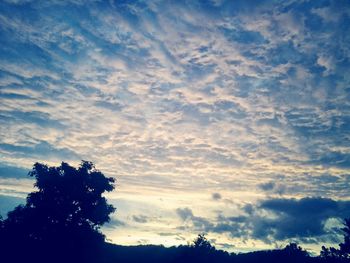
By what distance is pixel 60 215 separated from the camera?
43406 millimetres

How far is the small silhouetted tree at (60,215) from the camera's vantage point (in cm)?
4175

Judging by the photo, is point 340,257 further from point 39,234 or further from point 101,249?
point 39,234

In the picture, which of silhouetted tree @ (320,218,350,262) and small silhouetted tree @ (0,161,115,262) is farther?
silhouetted tree @ (320,218,350,262)

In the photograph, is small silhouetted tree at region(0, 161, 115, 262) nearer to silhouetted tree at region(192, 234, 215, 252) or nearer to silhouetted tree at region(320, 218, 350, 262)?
silhouetted tree at region(192, 234, 215, 252)

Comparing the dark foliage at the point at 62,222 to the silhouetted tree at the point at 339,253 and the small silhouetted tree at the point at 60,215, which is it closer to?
the small silhouetted tree at the point at 60,215

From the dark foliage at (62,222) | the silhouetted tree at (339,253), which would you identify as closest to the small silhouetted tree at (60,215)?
the dark foliage at (62,222)

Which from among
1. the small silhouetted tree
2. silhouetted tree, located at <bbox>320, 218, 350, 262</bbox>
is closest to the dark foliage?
the small silhouetted tree

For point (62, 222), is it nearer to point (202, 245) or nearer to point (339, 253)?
point (202, 245)

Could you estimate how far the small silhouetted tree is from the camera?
137ft

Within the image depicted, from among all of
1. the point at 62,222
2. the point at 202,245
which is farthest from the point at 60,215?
the point at 202,245

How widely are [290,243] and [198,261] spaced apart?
944 inches

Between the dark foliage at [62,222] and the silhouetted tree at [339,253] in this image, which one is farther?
the silhouetted tree at [339,253]

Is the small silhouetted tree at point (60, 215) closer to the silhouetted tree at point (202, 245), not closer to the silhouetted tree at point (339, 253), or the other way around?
the silhouetted tree at point (202, 245)

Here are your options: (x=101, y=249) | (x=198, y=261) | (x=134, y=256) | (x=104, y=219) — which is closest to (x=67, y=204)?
(x=104, y=219)
